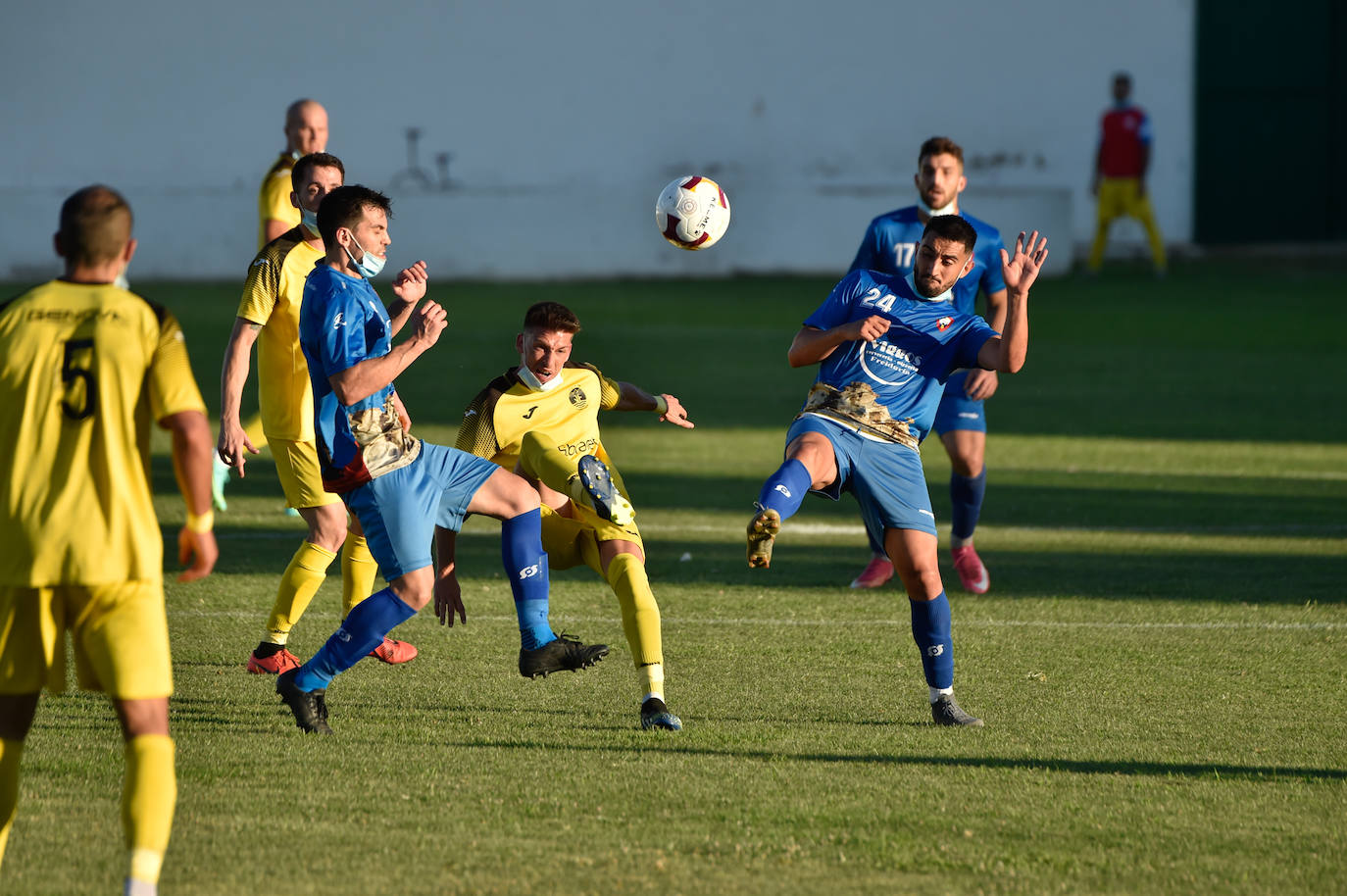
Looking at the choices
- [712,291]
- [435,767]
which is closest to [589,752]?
[435,767]

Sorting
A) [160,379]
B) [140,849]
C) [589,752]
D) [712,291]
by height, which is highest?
[160,379]

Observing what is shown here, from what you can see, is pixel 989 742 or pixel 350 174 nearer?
pixel 989 742

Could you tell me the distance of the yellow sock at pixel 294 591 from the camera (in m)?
A: 5.89

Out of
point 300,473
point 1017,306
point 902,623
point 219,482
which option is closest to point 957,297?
point 902,623

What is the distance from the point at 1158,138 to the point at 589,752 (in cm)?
2537

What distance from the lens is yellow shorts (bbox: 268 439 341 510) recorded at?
5918mm

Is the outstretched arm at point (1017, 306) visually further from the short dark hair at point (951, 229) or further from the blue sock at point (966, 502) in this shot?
the blue sock at point (966, 502)

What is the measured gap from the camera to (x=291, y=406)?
5.91 metres

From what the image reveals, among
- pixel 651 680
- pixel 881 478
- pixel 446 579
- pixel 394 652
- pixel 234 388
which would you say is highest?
pixel 234 388

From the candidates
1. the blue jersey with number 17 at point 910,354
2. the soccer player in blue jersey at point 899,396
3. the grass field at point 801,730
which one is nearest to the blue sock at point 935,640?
the soccer player in blue jersey at point 899,396

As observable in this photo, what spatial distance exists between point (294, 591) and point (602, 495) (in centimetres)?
126

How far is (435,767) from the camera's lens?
4805 millimetres

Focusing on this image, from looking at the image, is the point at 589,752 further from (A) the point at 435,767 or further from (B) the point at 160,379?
(B) the point at 160,379

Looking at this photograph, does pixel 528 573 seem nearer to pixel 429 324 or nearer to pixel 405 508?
pixel 405 508
